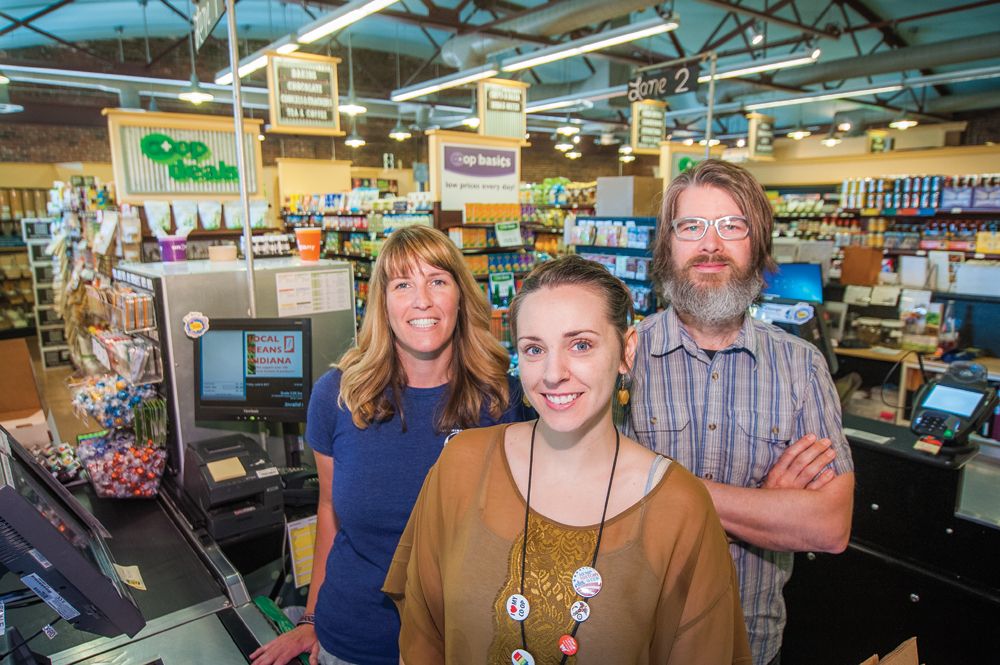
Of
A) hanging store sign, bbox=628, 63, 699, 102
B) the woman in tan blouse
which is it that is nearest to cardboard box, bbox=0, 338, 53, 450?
the woman in tan blouse

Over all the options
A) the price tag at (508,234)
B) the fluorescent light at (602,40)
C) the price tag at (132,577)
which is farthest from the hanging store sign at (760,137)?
the price tag at (132,577)

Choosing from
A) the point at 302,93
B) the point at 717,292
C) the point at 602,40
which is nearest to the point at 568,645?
the point at 717,292

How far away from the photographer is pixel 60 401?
6.91 metres

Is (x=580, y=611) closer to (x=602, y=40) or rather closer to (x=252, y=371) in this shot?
(x=252, y=371)

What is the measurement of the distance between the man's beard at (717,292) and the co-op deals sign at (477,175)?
17.9ft

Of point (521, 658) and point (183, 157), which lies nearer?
point (521, 658)

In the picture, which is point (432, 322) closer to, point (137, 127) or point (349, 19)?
point (137, 127)

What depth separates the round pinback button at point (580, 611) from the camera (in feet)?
3.24

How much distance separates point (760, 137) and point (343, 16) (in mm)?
9105

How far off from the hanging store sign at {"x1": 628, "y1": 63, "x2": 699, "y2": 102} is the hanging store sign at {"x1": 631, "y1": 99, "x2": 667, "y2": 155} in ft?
5.40

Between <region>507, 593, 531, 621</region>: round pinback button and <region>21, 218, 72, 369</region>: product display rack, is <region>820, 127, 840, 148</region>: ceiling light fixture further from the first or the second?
<region>507, 593, 531, 621</region>: round pinback button

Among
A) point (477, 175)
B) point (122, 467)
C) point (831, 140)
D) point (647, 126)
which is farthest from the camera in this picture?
point (831, 140)

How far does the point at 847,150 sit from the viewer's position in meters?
16.8

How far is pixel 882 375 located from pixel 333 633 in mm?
5042
